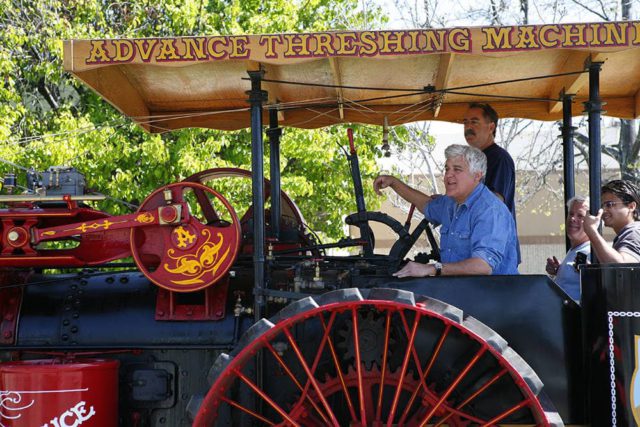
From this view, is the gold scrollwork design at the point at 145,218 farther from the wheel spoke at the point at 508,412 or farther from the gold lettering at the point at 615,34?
the gold lettering at the point at 615,34

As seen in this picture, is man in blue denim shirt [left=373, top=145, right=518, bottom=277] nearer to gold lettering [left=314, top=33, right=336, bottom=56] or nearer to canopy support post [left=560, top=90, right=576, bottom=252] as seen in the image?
gold lettering [left=314, top=33, right=336, bottom=56]

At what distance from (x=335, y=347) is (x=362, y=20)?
876 cm

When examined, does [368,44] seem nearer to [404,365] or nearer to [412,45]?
[412,45]

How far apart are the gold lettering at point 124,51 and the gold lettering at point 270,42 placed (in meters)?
0.55

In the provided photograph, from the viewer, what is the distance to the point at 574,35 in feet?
11.3

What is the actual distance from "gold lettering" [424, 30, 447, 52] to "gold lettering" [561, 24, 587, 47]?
49 centimetres

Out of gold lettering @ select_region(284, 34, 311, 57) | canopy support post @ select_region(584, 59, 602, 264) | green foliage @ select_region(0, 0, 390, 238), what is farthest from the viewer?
green foliage @ select_region(0, 0, 390, 238)

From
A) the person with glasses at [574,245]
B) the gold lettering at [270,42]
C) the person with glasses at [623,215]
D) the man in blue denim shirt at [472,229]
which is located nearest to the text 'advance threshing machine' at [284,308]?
the gold lettering at [270,42]

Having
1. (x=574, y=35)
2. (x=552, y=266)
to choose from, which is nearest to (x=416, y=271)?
(x=574, y=35)

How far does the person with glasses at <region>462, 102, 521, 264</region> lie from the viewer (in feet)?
15.4

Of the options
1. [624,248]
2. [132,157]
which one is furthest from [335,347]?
[132,157]

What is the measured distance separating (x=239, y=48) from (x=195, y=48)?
0.61ft

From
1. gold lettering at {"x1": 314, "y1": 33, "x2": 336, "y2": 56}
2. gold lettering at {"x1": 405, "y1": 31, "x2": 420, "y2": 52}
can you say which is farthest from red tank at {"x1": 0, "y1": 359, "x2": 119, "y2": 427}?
gold lettering at {"x1": 405, "y1": 31, "x2": 420, "y2": 52}

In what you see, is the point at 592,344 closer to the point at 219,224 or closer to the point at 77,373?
the point at 219,224
